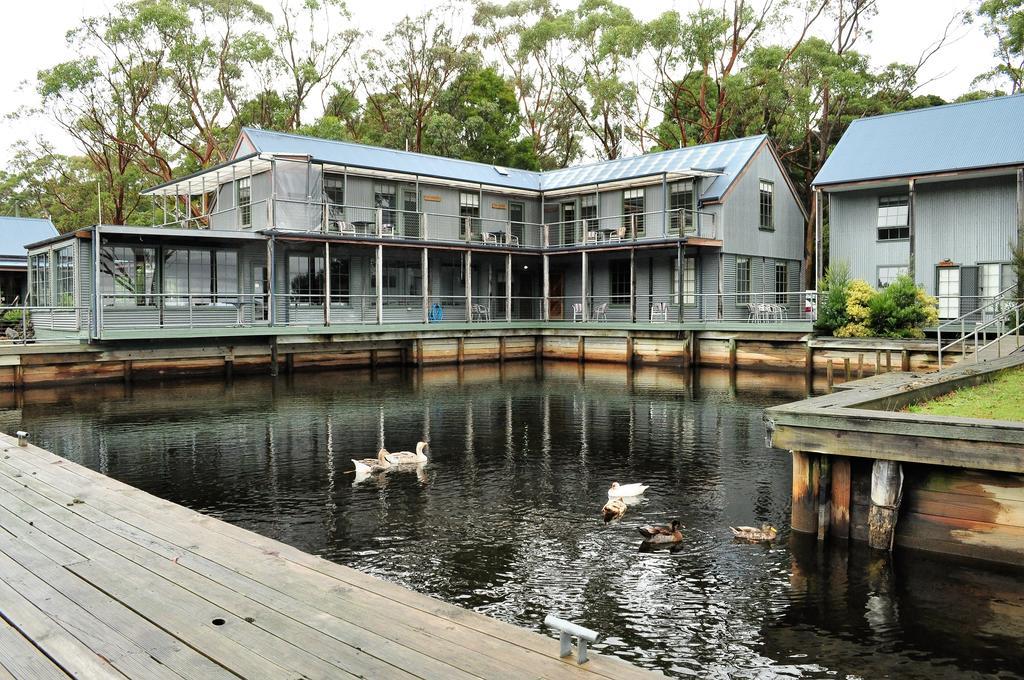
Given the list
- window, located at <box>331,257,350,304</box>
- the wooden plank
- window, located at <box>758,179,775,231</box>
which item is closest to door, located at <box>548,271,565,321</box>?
window, located at <box>758,179,775,231</box>

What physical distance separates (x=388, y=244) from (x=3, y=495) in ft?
75.9

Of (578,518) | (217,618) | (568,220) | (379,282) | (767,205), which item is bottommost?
(578,518)

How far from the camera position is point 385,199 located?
32.2 m

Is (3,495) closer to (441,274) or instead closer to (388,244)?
(388,244)

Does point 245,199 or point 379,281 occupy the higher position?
point 245,199

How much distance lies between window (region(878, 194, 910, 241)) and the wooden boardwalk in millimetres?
28392


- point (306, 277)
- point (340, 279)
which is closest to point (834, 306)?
point (340, 279)

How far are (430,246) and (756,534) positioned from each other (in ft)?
77.9

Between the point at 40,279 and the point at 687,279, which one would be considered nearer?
the point at 40,279

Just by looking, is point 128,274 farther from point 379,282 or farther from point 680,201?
point 680,201

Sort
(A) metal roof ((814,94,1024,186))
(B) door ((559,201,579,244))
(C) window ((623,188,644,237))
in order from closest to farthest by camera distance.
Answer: (A) metal roof ((814,94,1024,186)), (C) window ((623,188,644,237)), (B) door ((559,201,579,244))

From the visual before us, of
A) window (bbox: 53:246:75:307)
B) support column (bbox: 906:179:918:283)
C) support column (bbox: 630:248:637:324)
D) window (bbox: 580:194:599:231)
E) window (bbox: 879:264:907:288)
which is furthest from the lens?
window (bbox: 580:194:599:231)

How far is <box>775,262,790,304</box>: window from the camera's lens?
3544 centimetres

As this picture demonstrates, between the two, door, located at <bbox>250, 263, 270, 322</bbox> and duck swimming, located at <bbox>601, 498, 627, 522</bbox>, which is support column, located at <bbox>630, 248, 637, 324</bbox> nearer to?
door, located at <bbox>250, 263, 270, 322</bbox>
